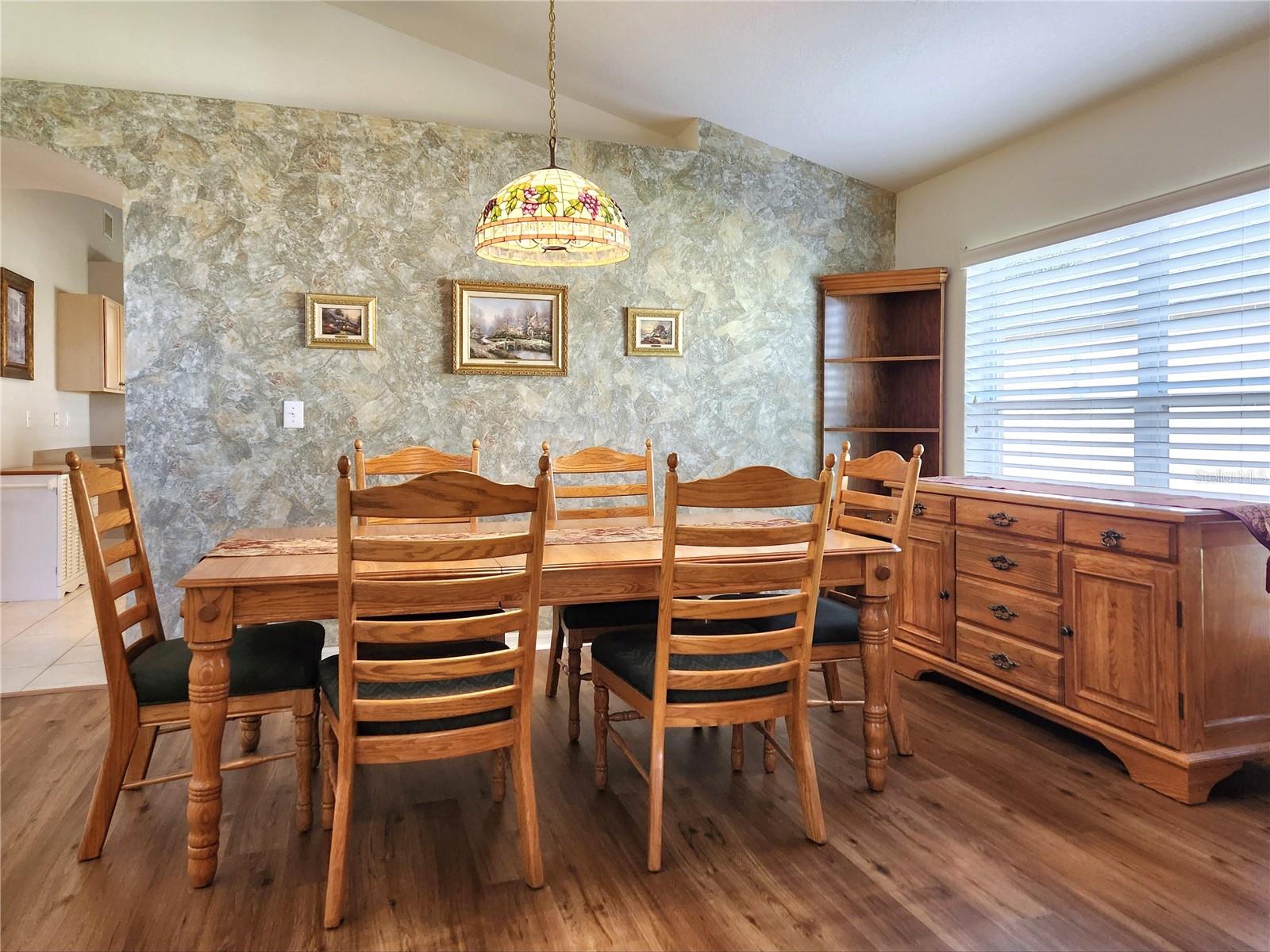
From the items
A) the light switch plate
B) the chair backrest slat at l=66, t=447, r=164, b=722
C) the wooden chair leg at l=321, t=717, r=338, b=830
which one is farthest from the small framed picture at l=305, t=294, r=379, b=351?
the wooden chair leg at l=321, t=717, r=338, b=830

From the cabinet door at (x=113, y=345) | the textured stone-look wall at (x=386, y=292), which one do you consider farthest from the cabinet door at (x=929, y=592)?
the cabinet door at (x=113, y=345)

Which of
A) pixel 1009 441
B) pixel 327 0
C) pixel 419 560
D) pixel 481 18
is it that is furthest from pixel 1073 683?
pixel 327 0

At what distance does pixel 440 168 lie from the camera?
3951mm

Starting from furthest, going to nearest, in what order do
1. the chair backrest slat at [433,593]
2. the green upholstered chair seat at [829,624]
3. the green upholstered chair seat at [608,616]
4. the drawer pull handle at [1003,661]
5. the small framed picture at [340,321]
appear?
the small framed picture at [340,321], the drawer pull handle at [1003,661], the green upholstered chair seat at [608,616], the green upholstered chair seat at [829,624], the chair backrest slat at [433,593]

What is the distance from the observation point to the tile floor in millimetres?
3486

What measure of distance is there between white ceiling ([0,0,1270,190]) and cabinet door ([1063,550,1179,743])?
1.85 metres

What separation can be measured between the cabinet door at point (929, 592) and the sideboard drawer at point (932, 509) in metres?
0.04

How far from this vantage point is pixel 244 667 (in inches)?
82.4

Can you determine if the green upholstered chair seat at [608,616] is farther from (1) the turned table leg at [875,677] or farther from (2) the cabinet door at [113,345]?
(2) the cabinet door at [113,345]

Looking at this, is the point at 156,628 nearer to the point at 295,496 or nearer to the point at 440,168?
the point at 295,496

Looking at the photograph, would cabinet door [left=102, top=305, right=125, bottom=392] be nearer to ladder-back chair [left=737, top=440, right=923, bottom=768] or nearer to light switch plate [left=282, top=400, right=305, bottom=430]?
light switch plate [left=282, top=400, right=305, bottom=430]

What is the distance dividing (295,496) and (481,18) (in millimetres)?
2370

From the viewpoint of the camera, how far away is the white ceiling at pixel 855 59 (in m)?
2.90

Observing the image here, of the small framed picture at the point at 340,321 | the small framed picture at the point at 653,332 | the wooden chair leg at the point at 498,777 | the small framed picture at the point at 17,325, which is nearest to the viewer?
the wooden chair leg at the point at 498,777
